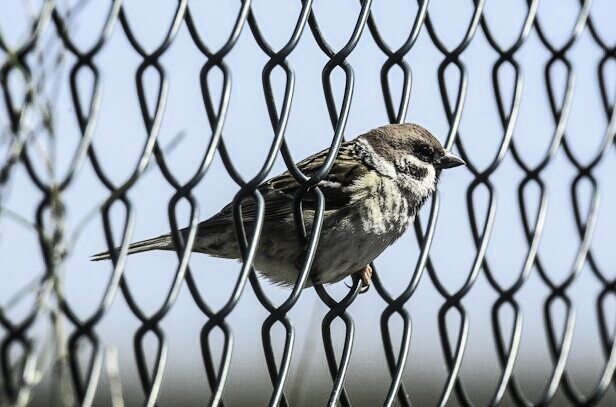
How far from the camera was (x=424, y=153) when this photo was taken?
3299mm

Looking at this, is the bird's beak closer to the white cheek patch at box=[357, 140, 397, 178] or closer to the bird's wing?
the white cheek patch at box=[357, 140, 397, 178]

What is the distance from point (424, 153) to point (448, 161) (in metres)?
0.17

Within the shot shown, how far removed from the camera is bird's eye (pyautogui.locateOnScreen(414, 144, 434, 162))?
3.28 meters

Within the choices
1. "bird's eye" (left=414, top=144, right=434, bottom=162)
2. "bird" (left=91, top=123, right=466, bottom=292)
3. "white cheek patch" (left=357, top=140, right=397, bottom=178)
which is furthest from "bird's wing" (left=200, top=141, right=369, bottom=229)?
"bird's eye" (left=414, top=144, right=434, bottom=162)

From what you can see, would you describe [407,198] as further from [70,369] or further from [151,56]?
[70,369]

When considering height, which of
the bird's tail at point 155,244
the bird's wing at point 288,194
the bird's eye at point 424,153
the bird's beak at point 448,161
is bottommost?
the bird's tail at point 155,244

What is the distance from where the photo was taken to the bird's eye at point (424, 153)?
3.28 m

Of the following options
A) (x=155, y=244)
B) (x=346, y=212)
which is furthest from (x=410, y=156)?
(x=155, y=244)

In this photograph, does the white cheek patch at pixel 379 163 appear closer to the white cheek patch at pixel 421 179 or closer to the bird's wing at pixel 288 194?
the white cheek patch at pixel 421 179

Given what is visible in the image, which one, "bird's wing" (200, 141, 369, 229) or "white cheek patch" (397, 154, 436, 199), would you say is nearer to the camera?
"bird's wing" (200, 141, 369, 229)

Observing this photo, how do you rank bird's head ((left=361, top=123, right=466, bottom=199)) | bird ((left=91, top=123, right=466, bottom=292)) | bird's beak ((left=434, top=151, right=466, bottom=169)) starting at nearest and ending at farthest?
bird ((left=91, top=123, right=466, bottom=292)) → bird's beak ((left=434, top=151, right=466, bottom=169)) → bird's head ((left=361, top=123, right=466, bottom=199))

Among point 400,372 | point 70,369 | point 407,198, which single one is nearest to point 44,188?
point 70,369

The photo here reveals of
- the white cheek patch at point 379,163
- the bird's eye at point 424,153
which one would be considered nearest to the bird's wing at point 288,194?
the white cheek patch at point 379,163

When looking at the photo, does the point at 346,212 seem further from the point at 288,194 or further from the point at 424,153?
the point at 424,153
